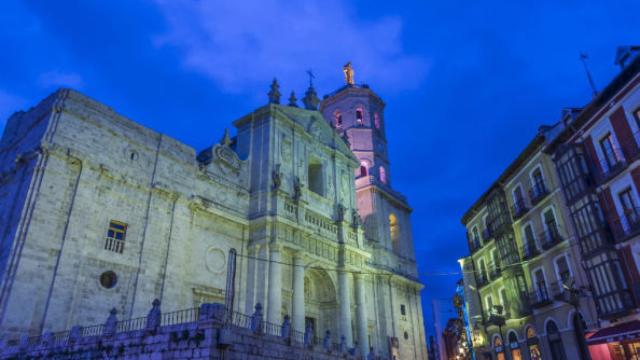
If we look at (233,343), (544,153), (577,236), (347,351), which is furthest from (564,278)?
(233,343)

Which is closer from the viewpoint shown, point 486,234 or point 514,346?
point 514,346

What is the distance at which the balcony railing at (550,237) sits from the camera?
19.7 meters

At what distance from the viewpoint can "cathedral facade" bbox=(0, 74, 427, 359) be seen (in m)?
16.1

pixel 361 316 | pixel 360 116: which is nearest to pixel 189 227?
pixel 361 316

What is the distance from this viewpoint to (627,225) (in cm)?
1596

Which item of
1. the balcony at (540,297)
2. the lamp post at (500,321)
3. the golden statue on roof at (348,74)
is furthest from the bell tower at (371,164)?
the balcony at (540,297)

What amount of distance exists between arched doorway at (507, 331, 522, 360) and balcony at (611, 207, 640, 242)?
32.4 ft

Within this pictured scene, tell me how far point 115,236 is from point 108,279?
189 cm

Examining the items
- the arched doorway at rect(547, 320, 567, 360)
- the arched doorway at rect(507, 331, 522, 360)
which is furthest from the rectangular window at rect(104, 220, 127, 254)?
the arched doorway at rect(507, 331, 522, 360)

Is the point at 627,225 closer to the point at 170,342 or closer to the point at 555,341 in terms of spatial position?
the point at 555,341

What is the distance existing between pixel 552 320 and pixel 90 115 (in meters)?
23.9

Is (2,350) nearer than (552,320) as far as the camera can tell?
Yes

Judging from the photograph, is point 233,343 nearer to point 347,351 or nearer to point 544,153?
point 347,351

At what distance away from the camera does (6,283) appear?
14.5 m
